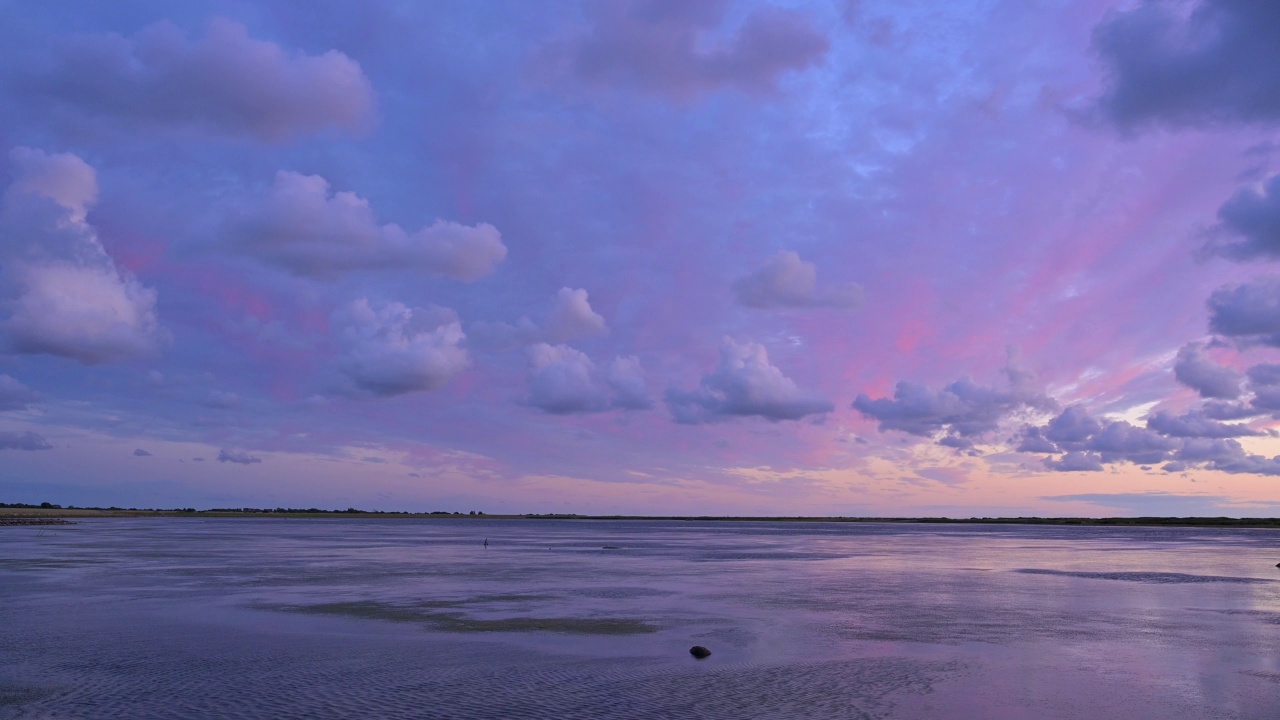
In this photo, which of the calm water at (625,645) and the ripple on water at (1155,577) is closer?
the calm water at (625,645)

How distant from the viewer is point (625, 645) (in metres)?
25.9

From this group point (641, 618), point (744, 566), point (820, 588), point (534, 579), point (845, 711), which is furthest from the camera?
point (744, 566)

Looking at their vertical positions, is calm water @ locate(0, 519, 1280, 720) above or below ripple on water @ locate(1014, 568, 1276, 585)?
below

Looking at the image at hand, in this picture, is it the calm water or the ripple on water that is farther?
the ripple on water

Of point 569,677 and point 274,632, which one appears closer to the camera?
point 569,677

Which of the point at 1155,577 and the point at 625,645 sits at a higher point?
the point at 1155,577

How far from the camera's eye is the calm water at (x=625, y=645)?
61.9ft

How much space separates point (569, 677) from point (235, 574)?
3435cm

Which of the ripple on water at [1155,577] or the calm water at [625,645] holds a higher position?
the ripple on water at [1155,577]

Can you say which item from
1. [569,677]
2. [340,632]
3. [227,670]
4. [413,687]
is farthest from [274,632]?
[569,677]

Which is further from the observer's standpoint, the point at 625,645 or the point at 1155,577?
the point at 1155,577

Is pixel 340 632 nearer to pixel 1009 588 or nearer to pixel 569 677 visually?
pixel 569 677

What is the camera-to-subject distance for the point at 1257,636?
28188 millimetres

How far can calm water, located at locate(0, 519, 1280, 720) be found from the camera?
742 inches
